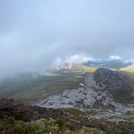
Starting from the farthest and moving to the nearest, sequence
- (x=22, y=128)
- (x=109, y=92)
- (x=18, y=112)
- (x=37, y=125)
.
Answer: (x=109, y=92) < (x=18, y=112) < (x=37, y=125) < (x=22, y=128)

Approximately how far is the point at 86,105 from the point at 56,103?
864 inches

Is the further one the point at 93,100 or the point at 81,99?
the point at 81,99

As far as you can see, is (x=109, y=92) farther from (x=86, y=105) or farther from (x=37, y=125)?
(x=37, y=125)

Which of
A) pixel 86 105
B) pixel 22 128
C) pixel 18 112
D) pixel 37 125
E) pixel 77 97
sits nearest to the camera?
pixel 22 128

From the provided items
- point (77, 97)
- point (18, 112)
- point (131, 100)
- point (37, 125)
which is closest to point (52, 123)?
point (37, 125)

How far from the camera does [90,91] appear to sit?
187375 millimetres

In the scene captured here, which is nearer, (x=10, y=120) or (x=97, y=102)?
(x=10, y=120)

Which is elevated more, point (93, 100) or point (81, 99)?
point (81, 99)

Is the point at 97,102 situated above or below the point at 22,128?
below

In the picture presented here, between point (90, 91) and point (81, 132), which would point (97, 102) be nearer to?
point (90, 91)

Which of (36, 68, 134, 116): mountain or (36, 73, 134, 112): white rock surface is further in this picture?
(36, 73, 134, 112): white rock surface

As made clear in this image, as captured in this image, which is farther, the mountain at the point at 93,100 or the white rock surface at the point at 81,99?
the white rock surface at the point at 81,99

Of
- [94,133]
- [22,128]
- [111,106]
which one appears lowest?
[111,106]

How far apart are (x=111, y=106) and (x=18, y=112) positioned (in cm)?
13769
